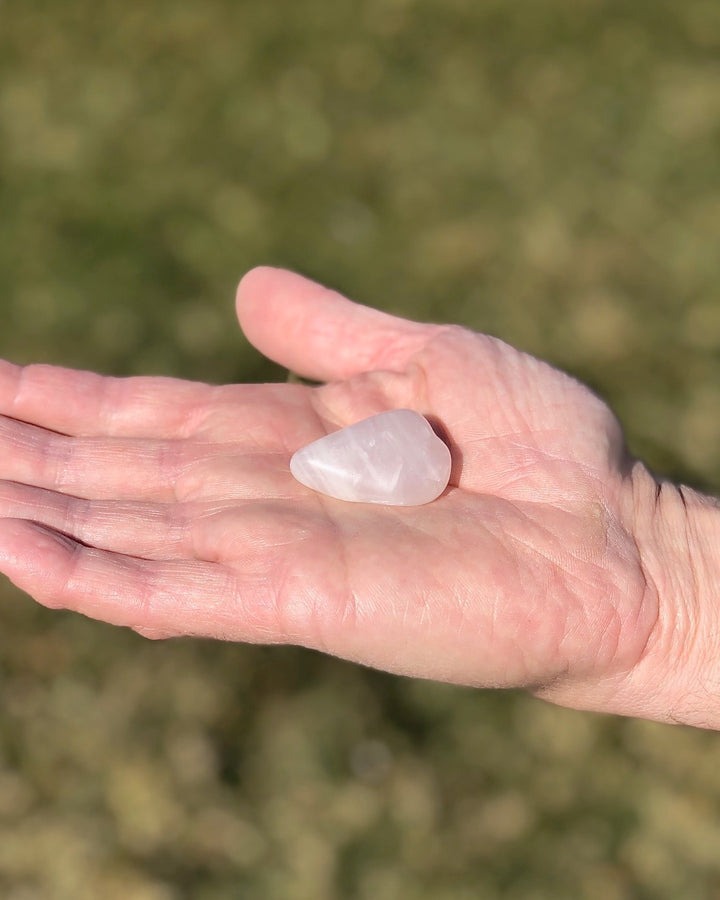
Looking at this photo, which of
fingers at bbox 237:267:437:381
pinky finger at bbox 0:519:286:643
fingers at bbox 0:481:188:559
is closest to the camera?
pinky finger at bbox 0:519:286:643

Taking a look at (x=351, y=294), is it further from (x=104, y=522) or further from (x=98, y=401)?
(x=104, y=522)

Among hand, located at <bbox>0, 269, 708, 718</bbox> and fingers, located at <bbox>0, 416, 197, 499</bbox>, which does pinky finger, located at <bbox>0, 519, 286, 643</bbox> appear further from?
fingers, located at <bbox>0, 416, 197, 499</bbox>

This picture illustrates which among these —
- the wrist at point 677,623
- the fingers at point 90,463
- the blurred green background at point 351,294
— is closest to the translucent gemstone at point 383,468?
the fingers at point 90,463

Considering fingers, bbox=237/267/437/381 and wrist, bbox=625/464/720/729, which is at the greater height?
fingers, bbox=237/267/437/381

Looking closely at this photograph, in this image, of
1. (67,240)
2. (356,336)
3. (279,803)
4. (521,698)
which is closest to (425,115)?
(67,240)

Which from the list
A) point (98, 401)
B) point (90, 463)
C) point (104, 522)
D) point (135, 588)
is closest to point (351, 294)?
point (98, 401)

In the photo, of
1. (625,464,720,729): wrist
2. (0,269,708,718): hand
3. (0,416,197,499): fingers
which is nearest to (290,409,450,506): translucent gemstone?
(0,269,708,718): hand

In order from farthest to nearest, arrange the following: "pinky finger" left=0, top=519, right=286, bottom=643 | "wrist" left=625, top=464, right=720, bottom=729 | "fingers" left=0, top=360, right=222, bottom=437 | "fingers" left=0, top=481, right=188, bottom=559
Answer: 1. "fingers" left=0, top=360, right=222, bottom=437
2. "wrist" left=625, top=464, right=720, bottom=729
3. "fingers" left=0, top=481, right=188, bottom=559
4. "pinky finger" left=0, top=519, right=286, bottom=643
